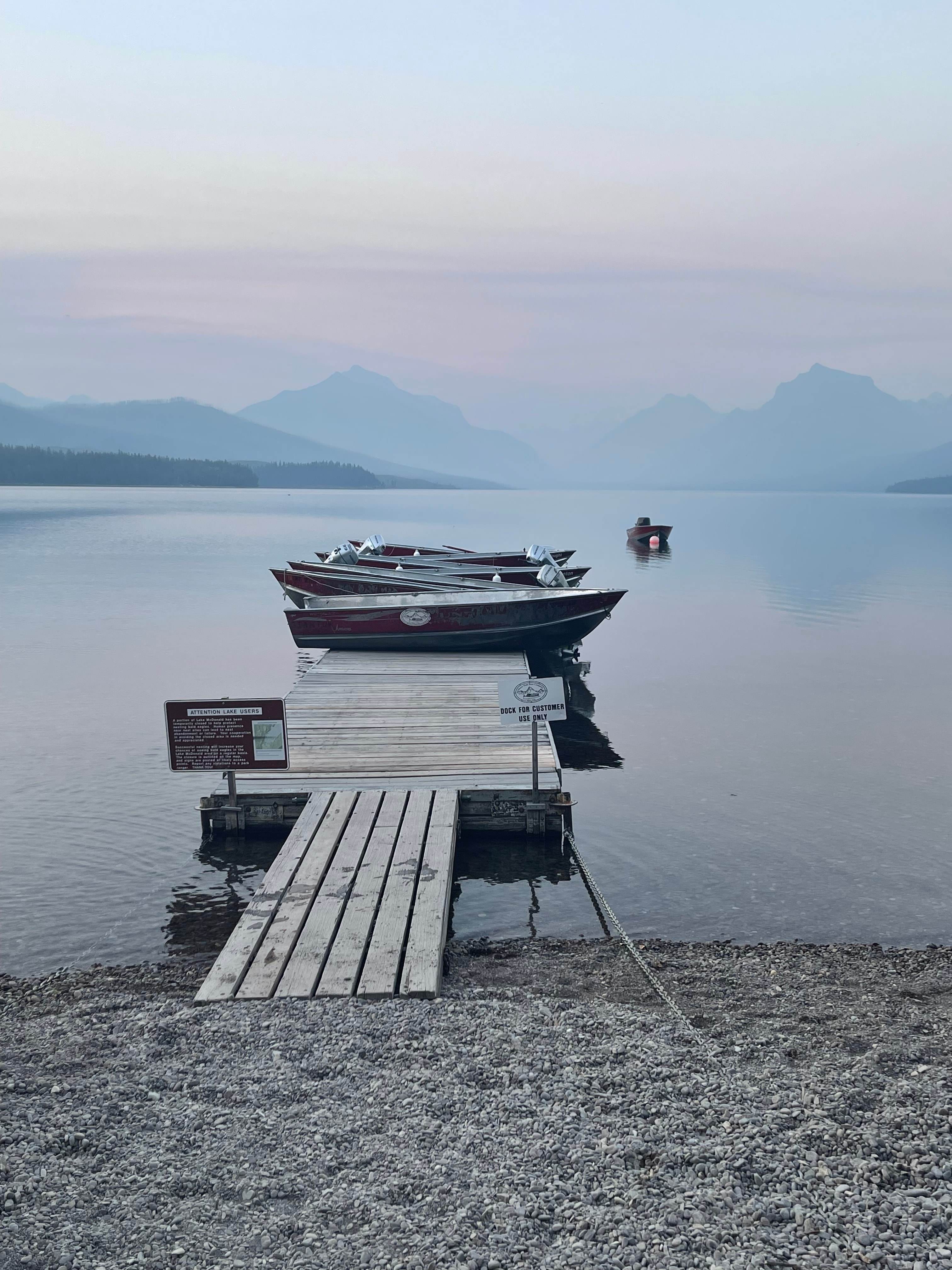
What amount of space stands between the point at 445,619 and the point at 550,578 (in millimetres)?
3752

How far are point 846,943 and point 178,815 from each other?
834 centimetres

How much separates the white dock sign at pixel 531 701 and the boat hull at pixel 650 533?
68.5 m

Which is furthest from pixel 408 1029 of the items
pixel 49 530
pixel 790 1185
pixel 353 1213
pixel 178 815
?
pixel 49 530

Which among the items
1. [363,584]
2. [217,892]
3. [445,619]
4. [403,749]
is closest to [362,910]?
[217,892]

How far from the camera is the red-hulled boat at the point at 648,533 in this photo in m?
78.8

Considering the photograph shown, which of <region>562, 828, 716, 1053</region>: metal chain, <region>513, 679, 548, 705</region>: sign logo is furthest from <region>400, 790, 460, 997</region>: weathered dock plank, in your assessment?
<region>562, 828, 716, 1053</region>: metal chain

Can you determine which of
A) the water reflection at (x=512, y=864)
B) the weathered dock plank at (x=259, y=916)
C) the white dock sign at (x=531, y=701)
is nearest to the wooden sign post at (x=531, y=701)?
the white dock sign at (x=531, y=701)

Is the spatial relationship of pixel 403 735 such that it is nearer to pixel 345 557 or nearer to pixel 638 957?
pixel 638 957

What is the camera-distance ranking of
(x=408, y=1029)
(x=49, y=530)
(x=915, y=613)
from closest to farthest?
(x=408, y=1029), (x=915, y=613), (x=49, y=530)

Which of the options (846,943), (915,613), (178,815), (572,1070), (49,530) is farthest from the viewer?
(49,530)

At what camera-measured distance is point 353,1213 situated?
15.5ft

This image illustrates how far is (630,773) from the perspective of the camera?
15922 mm

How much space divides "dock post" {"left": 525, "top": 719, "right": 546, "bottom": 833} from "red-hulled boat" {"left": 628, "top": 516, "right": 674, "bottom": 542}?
67682mm

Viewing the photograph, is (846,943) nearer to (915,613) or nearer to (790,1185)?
(790,1185)
